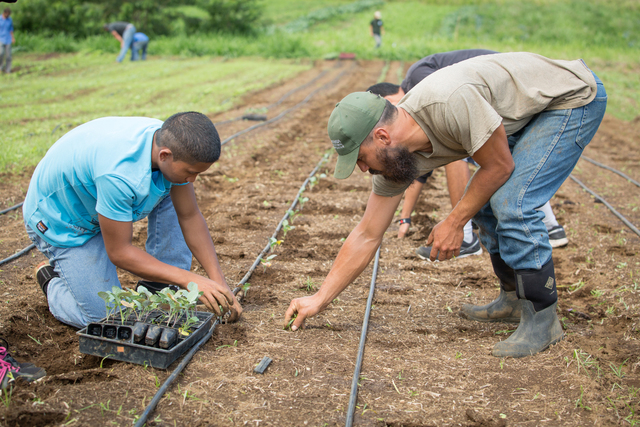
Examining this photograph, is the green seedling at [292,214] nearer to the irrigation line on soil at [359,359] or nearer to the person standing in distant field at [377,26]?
the irrigation line on soil at [359,359]

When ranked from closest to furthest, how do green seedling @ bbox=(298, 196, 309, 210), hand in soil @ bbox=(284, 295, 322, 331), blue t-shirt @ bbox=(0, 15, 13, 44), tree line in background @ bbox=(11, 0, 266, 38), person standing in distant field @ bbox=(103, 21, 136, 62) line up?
hand in soil @ bbox=(284, 295, 322, 331) → green seedling @ bbox=(298, 196, 309, 210) → blue t-shirt @ bbox=(0, 15, 13, 44) → person standing in distant field @ bbox=(103, 21, 136, 62) → tree line in background @ bbox=(11, 0, 266, 38)

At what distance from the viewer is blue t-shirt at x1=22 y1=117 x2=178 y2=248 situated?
2.17 meters

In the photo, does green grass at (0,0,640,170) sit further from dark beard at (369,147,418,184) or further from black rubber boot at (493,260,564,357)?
black rubber boot at (493,260,564,357)

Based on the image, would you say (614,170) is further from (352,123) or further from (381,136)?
(352,123)

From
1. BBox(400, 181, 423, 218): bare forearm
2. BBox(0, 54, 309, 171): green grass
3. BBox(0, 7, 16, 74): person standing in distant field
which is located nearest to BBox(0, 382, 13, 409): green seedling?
BBox(400, 181, 423, 218): bare forearm

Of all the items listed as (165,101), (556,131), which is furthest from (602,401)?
(165,101)

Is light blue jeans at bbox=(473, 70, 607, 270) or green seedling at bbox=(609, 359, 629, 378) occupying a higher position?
light blue jeans at bbox=(473, 70, 607, 270)

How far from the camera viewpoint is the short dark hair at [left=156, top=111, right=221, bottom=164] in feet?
7.00

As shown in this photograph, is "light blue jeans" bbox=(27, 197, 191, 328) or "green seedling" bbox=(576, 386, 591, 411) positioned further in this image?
"light blue jeans" bbox=(27, 197, 191, 328)

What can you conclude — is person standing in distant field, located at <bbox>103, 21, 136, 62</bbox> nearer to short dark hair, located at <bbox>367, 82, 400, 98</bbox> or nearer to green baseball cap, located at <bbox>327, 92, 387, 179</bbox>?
short dark hair, located at <bbox>367, 82, 400, 98</bbox>

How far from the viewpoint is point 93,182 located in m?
2.31

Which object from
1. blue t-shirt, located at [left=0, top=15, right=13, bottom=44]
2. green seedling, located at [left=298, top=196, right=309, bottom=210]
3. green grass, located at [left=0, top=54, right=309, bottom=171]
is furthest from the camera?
blue t-shirt, located at [left=0, top=15, right=13, bottom=44]

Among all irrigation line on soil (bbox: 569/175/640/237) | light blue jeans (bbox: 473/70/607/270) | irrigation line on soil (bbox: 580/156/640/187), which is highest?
light blue jeans (bbox: 473/70/607/270)

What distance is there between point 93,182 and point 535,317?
2173 millimetres
